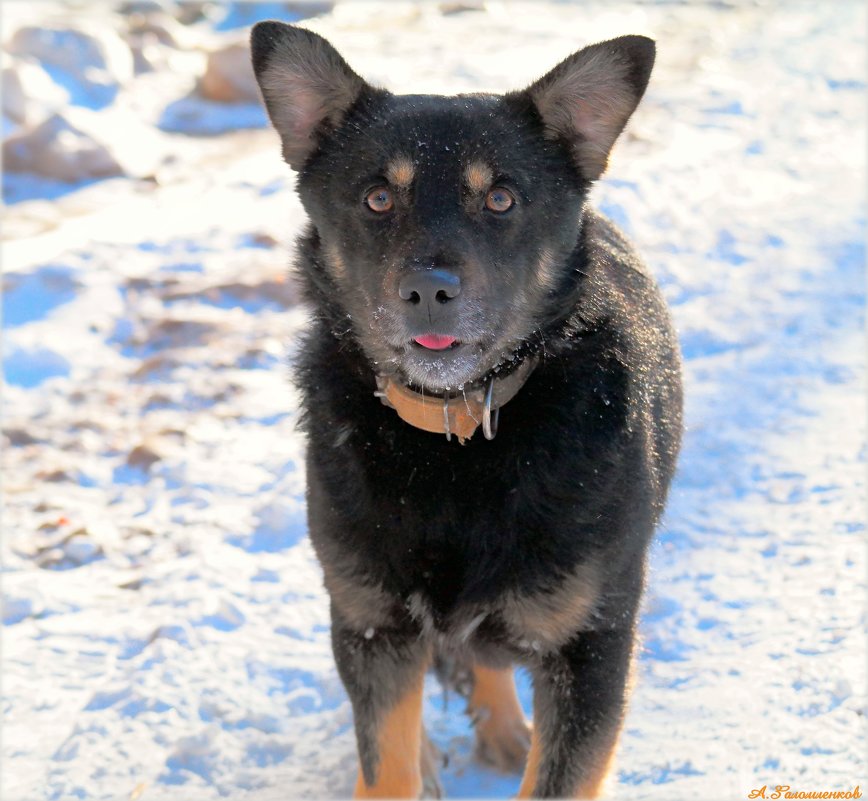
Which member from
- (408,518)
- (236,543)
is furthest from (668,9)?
(408,518)

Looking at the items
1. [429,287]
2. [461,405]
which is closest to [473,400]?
[461,405]

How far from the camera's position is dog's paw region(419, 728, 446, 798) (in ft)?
11.6

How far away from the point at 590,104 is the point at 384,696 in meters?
1.93

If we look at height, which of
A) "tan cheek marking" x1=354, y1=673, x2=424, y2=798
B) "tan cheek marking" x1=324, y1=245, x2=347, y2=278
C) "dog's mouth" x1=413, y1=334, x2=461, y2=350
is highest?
"tan cheek marking" x1=324, y1=245, x2=347, y2=278

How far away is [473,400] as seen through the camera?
121 inches

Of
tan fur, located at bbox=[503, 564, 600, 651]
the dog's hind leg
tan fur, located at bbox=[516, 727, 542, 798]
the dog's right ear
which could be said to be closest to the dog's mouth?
tan fur, located at bbox=[503, 564, 600, 651]

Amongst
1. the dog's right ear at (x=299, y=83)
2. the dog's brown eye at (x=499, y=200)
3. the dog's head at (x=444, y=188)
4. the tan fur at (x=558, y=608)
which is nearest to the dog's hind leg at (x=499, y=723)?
the tan fur at (x=558, y=608)

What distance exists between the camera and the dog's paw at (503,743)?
363 centimetres

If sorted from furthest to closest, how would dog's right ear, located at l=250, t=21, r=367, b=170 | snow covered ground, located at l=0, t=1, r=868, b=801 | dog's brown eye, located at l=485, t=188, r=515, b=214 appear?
snow covered ground, located at l=0, t=1, r=868, b=801, dog's right ear, located at l=250, t=21, r=367, b=170, dog's brown eye, located at l=485, t=188, r=515, b=214

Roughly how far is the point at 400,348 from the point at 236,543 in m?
→ 1.98

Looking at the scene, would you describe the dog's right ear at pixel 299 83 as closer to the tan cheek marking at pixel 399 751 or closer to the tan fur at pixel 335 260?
the tan fur at pixel 335 260

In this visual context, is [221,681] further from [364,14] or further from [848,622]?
[364,14]

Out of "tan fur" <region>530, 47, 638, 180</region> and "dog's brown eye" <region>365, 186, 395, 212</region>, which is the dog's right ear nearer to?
"dog's brown eye" <region>365, 186, 395, 212</region>

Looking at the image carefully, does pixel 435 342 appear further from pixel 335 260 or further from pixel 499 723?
pixel 499 723
